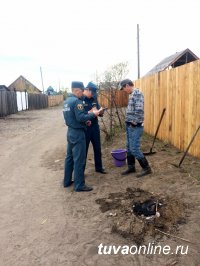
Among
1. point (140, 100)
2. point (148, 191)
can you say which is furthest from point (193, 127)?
point (148, 191)

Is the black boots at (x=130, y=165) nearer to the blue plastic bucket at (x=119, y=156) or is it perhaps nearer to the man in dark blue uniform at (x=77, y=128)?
the blue plastic bucket at (x=119, y=156)

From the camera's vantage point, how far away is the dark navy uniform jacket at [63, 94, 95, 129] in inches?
210

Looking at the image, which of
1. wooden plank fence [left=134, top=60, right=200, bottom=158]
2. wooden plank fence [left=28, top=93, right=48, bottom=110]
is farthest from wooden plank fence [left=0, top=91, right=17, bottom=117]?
wooden plank fence [left=134, top=60, right=200, bottom=158]

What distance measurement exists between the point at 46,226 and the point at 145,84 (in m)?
6.91

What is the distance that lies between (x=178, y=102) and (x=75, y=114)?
2.84m

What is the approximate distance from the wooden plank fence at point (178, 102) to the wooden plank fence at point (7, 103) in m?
16.5

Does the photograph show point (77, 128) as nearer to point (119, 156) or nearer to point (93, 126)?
point (93, 126)

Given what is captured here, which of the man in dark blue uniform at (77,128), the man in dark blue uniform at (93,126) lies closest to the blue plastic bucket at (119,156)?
the man in dark blue uniform at (93,126)

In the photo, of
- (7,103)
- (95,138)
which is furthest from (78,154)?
(7,103)

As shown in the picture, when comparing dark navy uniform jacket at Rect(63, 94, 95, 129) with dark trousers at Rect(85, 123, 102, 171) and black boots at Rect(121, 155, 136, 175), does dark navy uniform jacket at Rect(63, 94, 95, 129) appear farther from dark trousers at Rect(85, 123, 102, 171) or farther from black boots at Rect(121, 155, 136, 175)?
black boots at Rect(121, 155, 136, 175)

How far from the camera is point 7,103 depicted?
81.4 ft

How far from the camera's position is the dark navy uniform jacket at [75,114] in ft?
17.5

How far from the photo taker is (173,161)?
6.46m

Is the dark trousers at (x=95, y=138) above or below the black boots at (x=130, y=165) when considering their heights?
above
